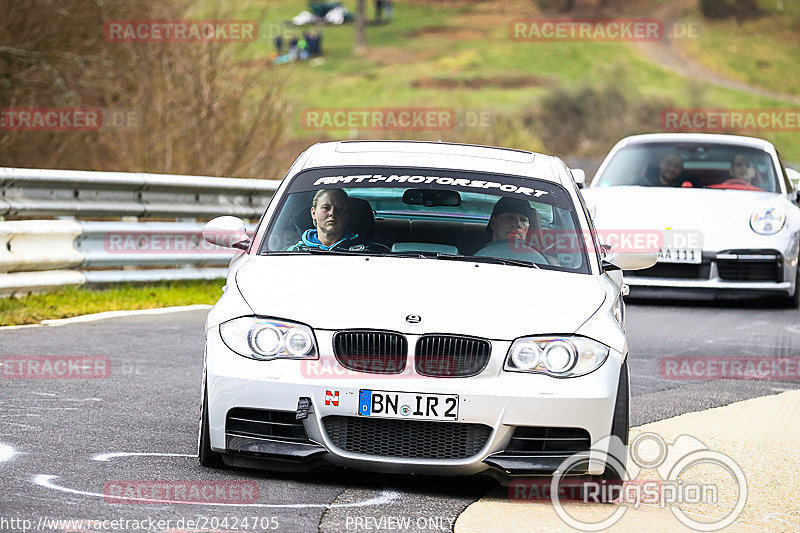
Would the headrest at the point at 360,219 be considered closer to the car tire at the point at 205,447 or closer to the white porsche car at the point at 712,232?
the car tire at the point at 205,447

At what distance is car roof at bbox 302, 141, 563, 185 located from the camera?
7.04 metres

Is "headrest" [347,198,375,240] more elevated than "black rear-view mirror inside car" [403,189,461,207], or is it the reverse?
"black rear-view mirror inside car" [403,189,461,207]

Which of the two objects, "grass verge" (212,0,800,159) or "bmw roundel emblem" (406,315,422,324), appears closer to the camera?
"bmw roundel emblem" (406,315,422,324)

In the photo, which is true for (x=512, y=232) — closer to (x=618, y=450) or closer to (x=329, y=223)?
(x=329, y=223)

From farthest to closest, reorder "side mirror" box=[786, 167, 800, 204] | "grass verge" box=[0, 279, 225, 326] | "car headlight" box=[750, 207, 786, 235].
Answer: "side mirror" box=[786, 167, 800, 204], "car headlight" box=[750, 207, 786, 235], "grass verge" box=[0, 279, 225, 326]

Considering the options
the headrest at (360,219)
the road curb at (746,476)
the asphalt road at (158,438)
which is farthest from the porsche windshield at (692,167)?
the headrest at (360,219)

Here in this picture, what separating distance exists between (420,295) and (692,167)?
9.30 m

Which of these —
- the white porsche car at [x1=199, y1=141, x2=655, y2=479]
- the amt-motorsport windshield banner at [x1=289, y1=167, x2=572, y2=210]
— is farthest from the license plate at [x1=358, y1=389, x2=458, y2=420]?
the amt-motorsport windshield banner at [x1=289, y1=167, x2=572, y2=210]

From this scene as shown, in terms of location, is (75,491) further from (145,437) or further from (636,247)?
(636,247)

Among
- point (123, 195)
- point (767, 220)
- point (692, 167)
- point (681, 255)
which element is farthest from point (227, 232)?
point (692, 167)

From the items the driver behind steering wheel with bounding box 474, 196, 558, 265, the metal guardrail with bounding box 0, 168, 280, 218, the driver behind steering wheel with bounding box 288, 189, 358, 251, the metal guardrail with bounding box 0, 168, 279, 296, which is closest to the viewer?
the driver behind steering wheel with bounding box 474, 196, 558, 265

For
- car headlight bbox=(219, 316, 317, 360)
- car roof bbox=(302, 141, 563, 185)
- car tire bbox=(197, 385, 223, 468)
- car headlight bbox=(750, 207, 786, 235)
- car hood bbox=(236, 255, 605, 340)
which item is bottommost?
car tire bbox=(197, 385, 223, 468)

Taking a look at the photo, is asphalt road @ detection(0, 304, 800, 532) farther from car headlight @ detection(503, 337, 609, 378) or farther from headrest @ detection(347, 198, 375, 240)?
headrest @ detection(347, 198, 375, 240)

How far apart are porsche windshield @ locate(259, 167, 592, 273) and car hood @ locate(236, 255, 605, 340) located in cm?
29
